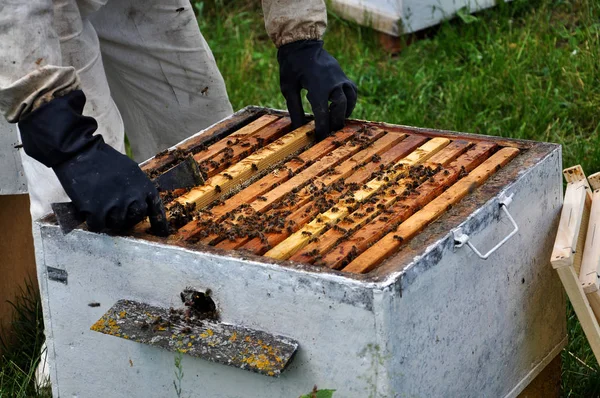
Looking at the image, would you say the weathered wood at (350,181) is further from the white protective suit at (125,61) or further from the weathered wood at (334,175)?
the white protective suit at (125,61)

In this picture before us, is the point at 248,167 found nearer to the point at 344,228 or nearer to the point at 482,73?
the point at 344,228

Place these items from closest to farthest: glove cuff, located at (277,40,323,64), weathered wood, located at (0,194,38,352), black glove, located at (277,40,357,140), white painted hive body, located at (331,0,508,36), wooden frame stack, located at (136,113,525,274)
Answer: wooden frame stack, located at (136,113,525,274) → black glove, located at (277,40,357,140) → glove cuff, located at (277,40,323,64) → weathered wood, located at (0,194,38,352) → white painted hive body, located at (331,0,508,36)

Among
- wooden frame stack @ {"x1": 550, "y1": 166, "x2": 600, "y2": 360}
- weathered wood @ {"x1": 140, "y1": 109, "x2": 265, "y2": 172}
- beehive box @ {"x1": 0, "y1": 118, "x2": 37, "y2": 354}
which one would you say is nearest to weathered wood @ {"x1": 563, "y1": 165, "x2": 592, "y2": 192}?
wooden frame stack @ {"x1": 550, "y1": 166, "x2": 600, "y2": 360}

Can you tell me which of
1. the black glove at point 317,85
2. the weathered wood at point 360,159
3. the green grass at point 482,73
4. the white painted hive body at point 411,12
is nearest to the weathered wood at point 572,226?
the weathered wood at point 360,159

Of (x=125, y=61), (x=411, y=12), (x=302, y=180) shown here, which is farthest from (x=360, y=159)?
(x=411, y=12)

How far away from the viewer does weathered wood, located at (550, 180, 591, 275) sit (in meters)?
2.54

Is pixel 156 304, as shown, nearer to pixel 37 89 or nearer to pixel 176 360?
pixel 176 360

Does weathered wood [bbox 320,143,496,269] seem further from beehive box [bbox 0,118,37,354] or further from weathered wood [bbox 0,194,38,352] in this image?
weathered wood [bbox 0,194,38,352]

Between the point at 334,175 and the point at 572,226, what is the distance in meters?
0.69

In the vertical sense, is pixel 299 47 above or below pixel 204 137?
above

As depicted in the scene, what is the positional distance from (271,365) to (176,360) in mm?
292

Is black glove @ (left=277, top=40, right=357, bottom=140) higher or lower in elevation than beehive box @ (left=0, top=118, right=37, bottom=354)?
higher

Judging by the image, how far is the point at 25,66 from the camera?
2564 millimetres

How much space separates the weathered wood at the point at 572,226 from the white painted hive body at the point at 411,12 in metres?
2.74
